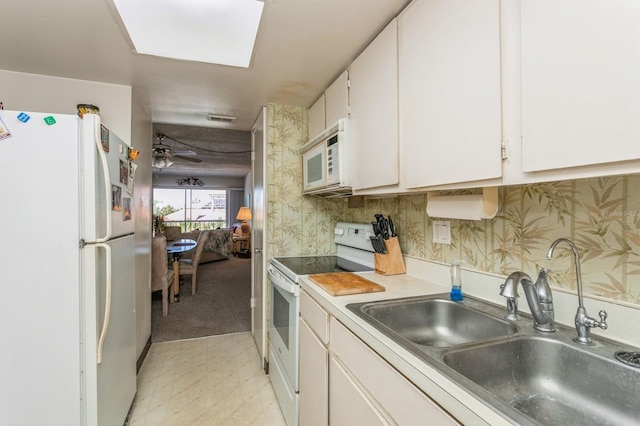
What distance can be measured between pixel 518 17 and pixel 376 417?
121 cm

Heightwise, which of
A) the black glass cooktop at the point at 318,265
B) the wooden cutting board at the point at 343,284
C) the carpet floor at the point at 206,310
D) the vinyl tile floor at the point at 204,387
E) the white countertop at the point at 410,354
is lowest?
the vinyl tile floor at the point at 204,387

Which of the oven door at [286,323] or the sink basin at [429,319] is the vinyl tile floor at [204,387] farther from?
the sink basin at [429,319]

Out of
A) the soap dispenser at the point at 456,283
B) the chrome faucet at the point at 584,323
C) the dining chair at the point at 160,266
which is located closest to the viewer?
the chrome faucet at the point at 584,323

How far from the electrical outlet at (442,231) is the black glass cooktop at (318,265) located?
0.53 m

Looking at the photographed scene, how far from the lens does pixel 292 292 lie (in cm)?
174

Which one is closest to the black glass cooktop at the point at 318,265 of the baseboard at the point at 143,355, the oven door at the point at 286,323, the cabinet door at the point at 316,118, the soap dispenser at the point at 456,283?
the oven door at the point at 286,323

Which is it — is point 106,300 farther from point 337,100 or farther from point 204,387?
point 337,100

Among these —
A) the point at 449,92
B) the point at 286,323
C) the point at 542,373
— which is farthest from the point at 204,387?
the point at 449,92

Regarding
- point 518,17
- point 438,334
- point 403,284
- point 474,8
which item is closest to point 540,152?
point 518,17

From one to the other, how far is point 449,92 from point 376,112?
50 centimetres

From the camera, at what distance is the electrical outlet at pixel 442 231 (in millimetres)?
1504

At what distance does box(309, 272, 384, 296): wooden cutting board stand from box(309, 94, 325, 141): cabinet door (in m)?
1.13

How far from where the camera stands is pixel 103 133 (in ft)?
4.60

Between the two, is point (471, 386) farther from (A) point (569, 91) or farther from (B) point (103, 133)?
(B) point (103, 133)
